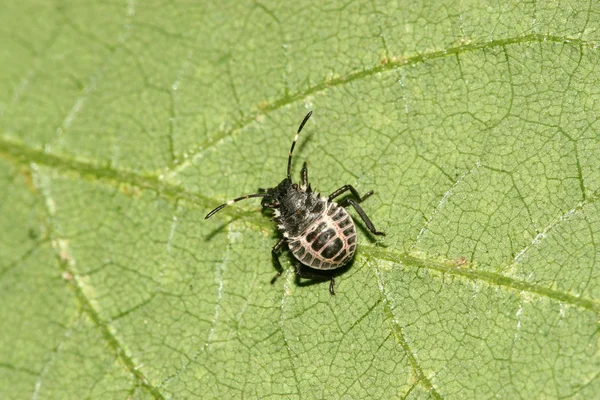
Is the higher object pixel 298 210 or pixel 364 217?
pixel 298 210

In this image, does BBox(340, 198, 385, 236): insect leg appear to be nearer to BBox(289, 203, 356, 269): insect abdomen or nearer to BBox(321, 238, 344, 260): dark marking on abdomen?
BBox(289, 203, 356, 269): insect abdomen

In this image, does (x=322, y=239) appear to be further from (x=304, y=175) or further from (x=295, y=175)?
(x=295, y=175)

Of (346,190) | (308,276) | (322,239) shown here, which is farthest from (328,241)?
(346,190)

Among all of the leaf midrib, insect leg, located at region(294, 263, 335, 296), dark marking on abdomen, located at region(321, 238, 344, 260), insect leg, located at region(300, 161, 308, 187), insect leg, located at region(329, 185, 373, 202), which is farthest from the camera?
insect leg, located at region(300, 161, 308, 187)

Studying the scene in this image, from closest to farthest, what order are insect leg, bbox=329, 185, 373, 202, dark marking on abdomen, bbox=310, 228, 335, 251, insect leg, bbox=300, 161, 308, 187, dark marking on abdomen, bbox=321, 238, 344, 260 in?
dark marking on abdomen, bbox=321, 238, 344, 260 → dark marking on abdomen, bbox=310, 228, 335, 251 → insect leg, bbox=329, 185, 373, 202 → insect leg, bbox=300, 161, 308, 187

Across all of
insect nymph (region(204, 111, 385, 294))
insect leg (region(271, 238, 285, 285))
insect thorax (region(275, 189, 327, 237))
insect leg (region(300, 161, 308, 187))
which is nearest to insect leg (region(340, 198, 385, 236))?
insect nymph (region(204, 111, 385, 294))

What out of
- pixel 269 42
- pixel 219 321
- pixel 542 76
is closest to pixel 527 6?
pixel 542 76

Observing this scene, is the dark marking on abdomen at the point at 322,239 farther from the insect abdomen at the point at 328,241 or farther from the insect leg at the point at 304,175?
the insect leg at the point at 304,175

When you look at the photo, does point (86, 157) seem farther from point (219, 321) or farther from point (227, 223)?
point (219, 321)
